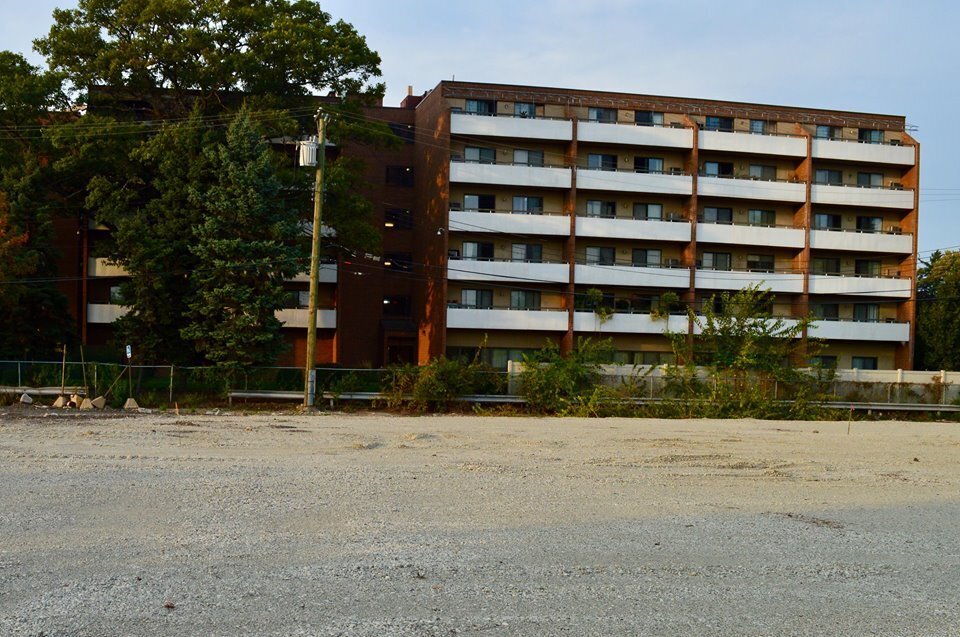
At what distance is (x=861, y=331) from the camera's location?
54.2 meters

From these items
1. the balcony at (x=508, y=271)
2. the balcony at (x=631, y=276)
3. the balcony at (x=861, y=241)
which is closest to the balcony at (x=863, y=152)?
the balcony at (x=861, y=241)

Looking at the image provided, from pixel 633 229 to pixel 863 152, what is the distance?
16.9m

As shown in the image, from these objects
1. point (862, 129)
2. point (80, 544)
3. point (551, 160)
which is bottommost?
point (80, 544)

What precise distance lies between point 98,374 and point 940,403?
33096 mm

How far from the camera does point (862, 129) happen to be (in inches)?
2219

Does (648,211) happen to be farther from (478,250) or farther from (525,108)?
(478,250)

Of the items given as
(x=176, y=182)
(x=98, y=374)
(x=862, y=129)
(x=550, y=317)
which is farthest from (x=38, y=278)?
(x=862, y=129)

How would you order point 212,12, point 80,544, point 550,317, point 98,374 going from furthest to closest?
1. point 550,317
2. point 212,12
3. point 98,374
4. point 80,544

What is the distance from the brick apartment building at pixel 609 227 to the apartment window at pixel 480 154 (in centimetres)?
9

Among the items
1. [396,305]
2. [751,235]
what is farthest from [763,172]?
[396,305]

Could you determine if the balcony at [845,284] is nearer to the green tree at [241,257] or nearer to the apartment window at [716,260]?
the apartment window at [716,260]

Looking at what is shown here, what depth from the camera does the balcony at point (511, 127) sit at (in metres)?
49.7

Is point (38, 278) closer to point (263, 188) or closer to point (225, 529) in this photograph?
point (263, 188)

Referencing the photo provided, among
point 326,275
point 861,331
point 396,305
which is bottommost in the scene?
point 861,331
